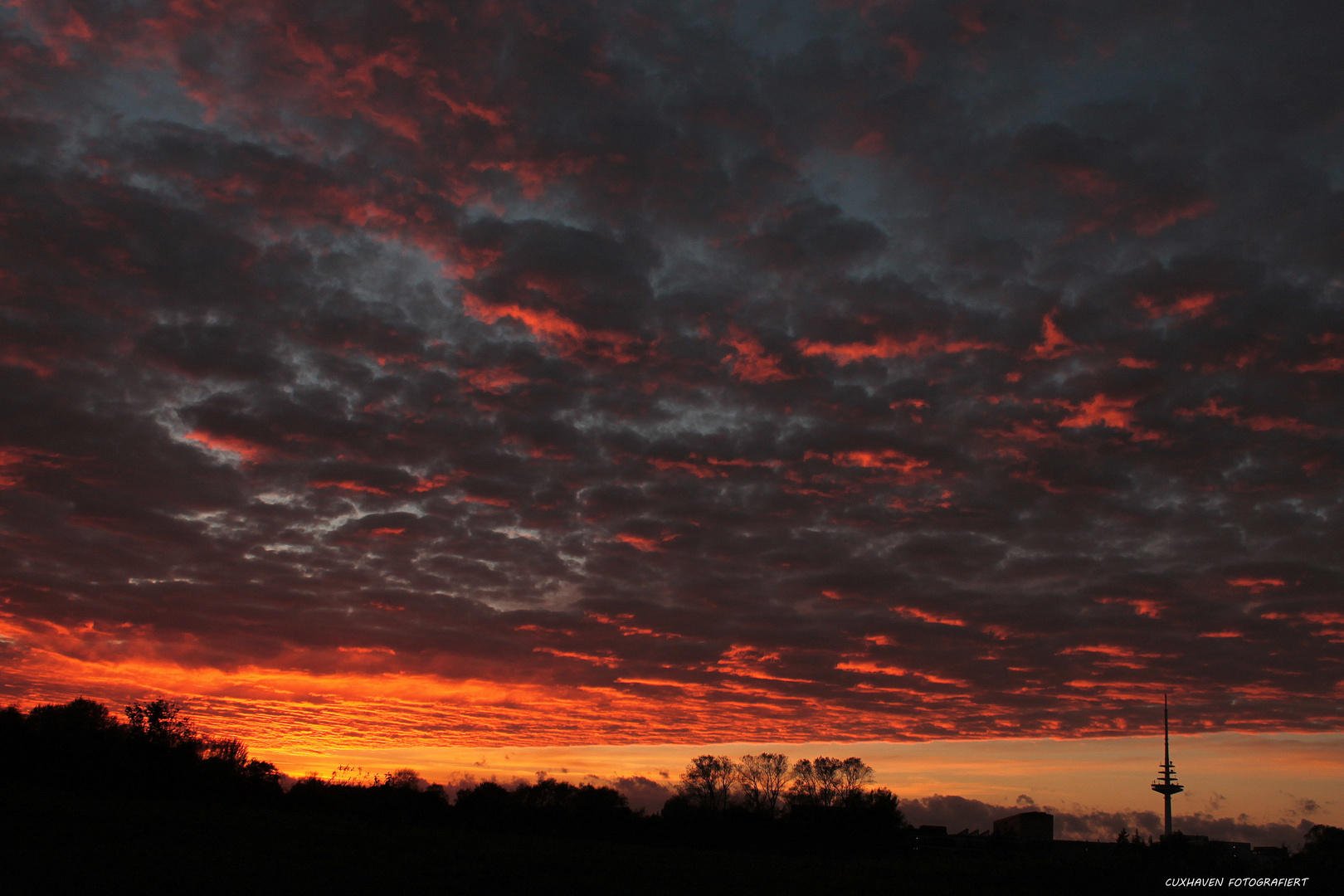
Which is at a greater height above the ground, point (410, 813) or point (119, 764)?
point (119, 764)

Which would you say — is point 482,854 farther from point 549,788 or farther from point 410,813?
point 549,788

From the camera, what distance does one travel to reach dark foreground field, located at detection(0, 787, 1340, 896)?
4216 centimetres

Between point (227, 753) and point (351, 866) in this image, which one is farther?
point (227, 753)

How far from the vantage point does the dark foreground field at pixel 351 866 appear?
4216 centimetres

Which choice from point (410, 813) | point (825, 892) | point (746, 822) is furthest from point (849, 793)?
point (825, 892)

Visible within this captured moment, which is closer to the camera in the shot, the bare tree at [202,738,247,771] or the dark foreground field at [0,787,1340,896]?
the dark foreground field at [0,787,1340,896]

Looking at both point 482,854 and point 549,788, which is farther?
point 549,788

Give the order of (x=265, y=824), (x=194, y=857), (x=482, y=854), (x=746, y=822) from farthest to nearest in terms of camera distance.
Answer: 1. (x=746, y=822)
2. (x=265, y=824)
3. (x=482, y=854)
4. (x=194, y=857)

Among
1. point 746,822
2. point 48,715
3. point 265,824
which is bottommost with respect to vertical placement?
point 746,822

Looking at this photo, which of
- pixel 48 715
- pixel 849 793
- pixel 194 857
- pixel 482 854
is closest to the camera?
pixel 194 857

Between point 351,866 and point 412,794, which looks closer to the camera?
point 351,866

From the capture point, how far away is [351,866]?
164 ft

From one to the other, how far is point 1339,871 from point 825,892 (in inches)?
1212

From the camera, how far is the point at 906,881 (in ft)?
185
